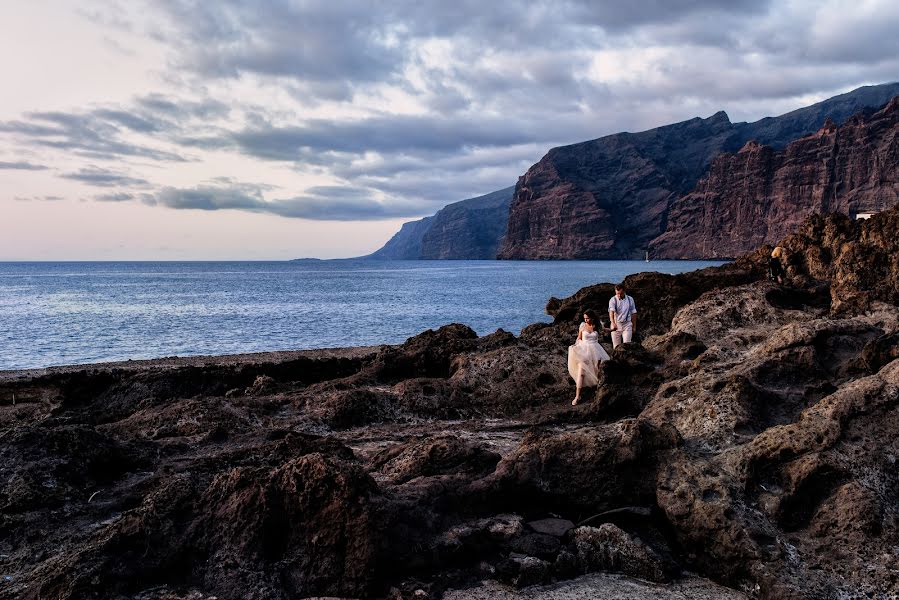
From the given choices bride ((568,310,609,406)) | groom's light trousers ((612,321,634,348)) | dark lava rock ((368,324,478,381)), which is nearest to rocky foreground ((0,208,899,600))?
bride ((568,310,609,406))

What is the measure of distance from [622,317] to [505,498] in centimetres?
840

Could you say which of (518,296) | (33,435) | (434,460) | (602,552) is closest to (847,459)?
(602,552)

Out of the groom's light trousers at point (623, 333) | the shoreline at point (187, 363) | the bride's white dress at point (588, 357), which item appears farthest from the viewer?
the shoreline at point (187, 363)

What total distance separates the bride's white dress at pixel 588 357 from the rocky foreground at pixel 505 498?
1.07 metres

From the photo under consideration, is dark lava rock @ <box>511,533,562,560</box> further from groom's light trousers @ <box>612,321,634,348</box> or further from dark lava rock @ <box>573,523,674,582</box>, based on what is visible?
groom's light trousers @ <box>612,321,634,348</box>

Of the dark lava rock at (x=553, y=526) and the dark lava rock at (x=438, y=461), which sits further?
the dark lava rock at (x=438, y=461)

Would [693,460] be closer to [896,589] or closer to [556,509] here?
[556,509]

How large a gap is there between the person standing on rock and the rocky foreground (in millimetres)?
3221

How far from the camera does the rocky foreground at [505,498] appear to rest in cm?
666

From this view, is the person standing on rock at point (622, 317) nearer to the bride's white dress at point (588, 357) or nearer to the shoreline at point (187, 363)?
the bride's white dress at point (588, 357)

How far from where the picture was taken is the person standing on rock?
15.5 metres

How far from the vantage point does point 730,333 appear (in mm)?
14484

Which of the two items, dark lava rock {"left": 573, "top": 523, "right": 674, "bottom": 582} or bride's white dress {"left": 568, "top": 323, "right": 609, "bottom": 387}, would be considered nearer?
dark lava rock {"left": 573, "top": 523, "right": 674, "bottom": 582}

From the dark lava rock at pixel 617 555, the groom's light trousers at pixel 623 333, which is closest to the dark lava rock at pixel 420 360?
the groom's light trousers at pixel 623 333
